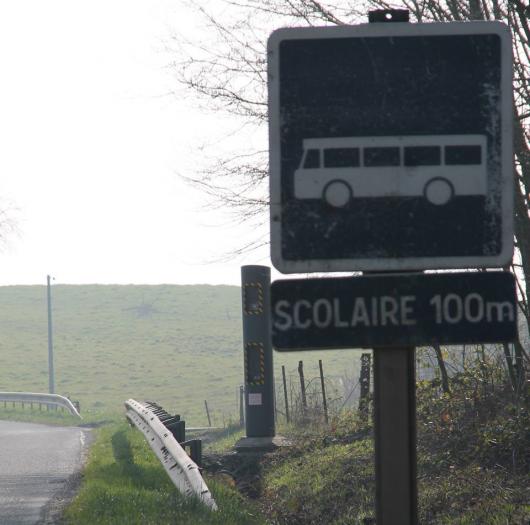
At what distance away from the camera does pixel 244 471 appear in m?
15.1

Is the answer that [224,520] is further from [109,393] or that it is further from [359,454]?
[109,393]

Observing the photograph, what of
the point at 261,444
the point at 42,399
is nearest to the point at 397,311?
the point at 261,444

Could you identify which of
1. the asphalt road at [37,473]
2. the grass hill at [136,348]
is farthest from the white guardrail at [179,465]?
the grass hill at [136,348]

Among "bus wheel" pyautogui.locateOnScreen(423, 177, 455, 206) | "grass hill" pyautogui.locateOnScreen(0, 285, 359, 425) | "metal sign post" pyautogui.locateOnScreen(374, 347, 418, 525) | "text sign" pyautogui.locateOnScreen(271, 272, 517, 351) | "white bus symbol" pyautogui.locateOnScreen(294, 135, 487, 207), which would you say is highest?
"white bus symbol" pyautogui.locateOnScreen(294, 135, 487, 207)

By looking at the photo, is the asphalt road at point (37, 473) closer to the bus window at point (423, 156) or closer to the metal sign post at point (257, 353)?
the metal sign post at point (257, 353)

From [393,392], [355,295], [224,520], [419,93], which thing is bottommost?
[224,520]

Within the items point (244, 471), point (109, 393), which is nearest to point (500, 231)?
point (244, 471)

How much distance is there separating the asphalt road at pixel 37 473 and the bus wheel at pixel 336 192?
24.9 ft

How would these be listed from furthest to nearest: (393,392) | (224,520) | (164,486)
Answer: (164,486) < (224,520) < (393,392)

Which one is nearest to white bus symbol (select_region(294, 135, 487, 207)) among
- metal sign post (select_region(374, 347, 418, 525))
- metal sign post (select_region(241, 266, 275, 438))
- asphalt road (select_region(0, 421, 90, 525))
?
metal sign post (select_region(374, 347, 418, 525))

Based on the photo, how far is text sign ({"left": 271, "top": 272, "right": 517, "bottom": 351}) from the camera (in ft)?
10.00

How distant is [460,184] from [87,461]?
532 inches

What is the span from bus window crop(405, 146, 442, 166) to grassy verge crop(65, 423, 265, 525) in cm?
603

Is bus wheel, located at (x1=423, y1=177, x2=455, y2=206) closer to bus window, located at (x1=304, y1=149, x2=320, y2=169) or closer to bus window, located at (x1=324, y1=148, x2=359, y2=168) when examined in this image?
bus window, located at (x1=324, y1=148, x2=359, y2=168)
